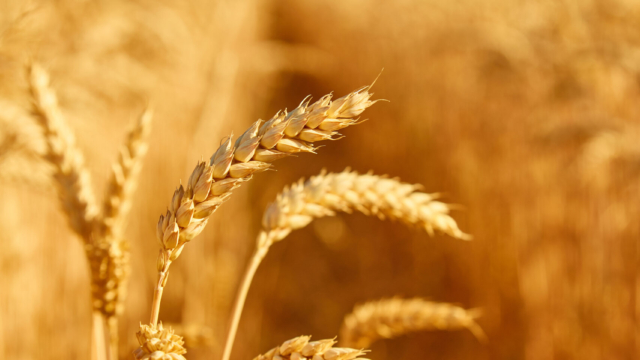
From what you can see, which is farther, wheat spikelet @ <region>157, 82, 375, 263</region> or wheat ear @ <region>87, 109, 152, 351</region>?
wheat ear @ <region>87, 109, 152, 351</region>

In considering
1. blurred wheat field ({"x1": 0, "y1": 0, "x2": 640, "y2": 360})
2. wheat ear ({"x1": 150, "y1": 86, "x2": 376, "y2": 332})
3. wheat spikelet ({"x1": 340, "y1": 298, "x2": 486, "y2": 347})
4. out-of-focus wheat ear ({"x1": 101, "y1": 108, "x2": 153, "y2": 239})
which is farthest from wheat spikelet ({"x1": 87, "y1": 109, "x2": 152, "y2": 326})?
wheat spikelet ({"x1": 340, "y1": 298, "x2": 486, "y2": 347})

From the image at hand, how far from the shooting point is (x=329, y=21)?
4.32m

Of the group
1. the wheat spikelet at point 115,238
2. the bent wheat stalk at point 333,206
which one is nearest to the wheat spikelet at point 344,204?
the bent wheat stalk at point 333,206

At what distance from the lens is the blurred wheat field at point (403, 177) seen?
1467 mm

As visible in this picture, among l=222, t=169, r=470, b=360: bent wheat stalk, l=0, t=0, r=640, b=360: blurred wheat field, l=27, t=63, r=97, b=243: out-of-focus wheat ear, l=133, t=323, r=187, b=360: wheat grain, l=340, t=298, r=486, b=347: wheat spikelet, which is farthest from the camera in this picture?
l=0, t=0, r=640, b=360: blurred wheat field

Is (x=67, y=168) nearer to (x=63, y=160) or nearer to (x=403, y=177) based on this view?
(x=63, y=160)

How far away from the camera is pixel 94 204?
2.14 feet

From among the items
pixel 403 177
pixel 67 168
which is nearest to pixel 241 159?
pixel 67 168

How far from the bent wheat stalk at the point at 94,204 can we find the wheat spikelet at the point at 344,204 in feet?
0.76

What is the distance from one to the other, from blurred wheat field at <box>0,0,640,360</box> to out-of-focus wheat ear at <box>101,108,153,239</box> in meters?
0.33

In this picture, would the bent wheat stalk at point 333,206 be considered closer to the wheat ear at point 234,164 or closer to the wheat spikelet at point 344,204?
the wheat spikelet at point 344,204

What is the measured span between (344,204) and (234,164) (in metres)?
0.19

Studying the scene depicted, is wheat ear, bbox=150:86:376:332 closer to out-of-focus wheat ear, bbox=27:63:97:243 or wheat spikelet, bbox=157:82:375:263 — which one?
wheat spikelet, bbox=157:82:375:263

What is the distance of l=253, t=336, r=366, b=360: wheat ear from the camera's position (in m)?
0.42
